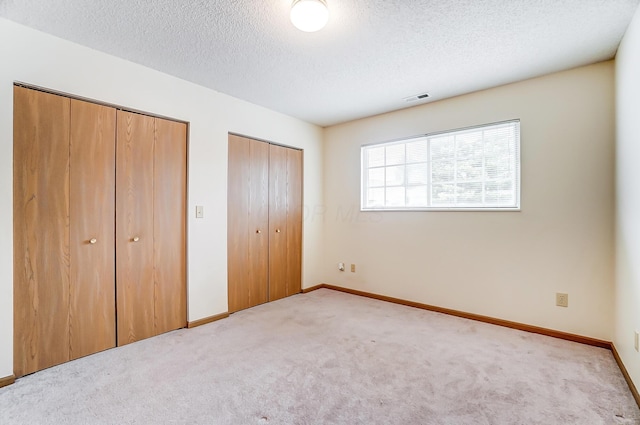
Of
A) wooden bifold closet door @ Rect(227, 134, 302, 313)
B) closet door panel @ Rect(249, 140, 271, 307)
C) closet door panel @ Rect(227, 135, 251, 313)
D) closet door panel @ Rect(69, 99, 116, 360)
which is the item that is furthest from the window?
closet door panel @ Rect(69, 99, 116, 360)

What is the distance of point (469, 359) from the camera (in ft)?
7.69

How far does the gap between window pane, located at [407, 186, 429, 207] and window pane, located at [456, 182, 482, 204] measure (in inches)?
14.4

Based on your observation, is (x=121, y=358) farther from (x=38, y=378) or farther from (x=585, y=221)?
(x=585, y=221)

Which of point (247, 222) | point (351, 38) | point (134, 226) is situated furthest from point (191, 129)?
point (351, 38)

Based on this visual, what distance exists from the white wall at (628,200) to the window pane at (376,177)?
226cm

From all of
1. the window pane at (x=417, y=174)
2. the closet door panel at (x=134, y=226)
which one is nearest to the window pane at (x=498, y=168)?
the window pane at (x=417, y=174)

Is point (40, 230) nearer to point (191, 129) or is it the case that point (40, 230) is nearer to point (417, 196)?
point (191, 129)

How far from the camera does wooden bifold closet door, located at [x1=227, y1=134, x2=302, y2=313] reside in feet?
11.5

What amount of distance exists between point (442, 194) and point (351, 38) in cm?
204

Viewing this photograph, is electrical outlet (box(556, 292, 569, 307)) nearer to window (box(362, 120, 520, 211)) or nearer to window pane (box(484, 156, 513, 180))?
window (box(362, 120, 520, 211))

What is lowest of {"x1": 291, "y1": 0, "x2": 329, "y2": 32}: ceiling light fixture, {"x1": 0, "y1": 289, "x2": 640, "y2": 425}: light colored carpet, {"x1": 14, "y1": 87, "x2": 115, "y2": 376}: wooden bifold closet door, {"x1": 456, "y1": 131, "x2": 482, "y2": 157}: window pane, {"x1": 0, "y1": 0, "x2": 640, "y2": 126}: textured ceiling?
{"x1": 0, "y1": 289, "x2": 640, "y2": 425}: light colored carpet

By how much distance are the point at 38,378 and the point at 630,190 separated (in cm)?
417

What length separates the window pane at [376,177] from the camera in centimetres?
407

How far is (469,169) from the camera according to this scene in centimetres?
331
